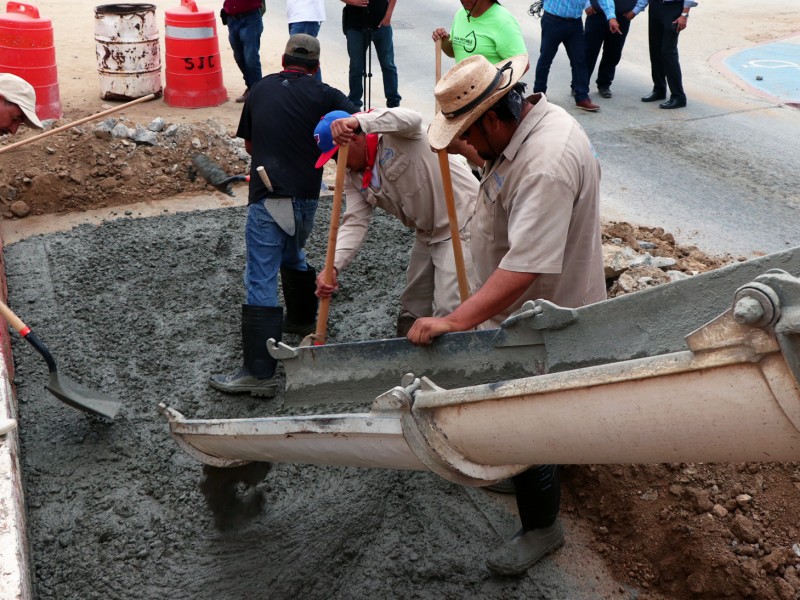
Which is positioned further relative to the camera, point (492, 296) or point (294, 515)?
point (294, 515)

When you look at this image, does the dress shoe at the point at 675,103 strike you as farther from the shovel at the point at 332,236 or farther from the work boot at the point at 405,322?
the shovel at the point at 332,236

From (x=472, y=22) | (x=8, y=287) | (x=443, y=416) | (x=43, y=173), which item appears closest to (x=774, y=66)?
(x=472, y=22)

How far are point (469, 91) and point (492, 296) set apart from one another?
31.6 inches

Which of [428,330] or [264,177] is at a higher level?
[428,330]

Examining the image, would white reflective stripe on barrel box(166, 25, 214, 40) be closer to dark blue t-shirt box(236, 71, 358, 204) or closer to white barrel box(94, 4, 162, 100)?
white barrel box(94, 4, 162, 100)

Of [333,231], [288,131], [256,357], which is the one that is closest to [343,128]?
[333,231]

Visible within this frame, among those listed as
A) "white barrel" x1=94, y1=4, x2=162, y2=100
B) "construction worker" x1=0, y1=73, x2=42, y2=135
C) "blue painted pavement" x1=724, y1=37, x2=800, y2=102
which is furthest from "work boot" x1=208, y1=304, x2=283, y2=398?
"blue painted pavement" x1=724, y1=37, x2=800, y2=102

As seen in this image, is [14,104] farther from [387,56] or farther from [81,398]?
[387,56]

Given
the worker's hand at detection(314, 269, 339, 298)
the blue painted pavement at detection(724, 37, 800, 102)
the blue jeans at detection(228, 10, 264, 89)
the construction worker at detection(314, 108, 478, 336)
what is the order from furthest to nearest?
1. the blue painted pavement at detection(724, 37, 800, 102)
2. the blue jeans at detection(228, 10, 264, 89)
3. the worker's hand at detection(314, 269, 339, 298)
4. the construction worker at detection(314, 108, 478, 336)

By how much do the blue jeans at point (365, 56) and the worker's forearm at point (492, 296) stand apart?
21.7 ft

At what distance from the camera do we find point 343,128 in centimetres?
426

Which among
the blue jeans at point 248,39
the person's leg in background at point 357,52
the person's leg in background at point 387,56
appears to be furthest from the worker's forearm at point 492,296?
the blue jeans at point 248,39

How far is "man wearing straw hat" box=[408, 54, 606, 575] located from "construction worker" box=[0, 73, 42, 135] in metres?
2.79

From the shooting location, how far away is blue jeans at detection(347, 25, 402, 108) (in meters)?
9.61
